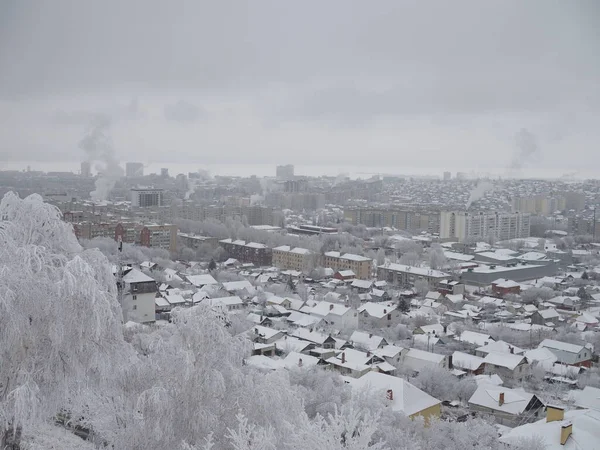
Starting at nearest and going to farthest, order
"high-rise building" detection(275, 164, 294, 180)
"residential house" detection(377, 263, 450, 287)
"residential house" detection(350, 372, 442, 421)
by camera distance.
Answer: "residential house" detection(350, 372, 442, 421) < "residential house" detection(377, 263, 450, 287) < "high-rise building" detection(275, 164, 294, 180)

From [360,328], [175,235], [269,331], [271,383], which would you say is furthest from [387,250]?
[271,383]

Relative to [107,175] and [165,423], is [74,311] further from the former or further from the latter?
[107,175]

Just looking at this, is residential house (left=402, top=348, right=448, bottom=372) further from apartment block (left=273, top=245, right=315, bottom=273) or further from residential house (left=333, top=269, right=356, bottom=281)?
apartment block (left=273, top=245, right=315, bottom=273)

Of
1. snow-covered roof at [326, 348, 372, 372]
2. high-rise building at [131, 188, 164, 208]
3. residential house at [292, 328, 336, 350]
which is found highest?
high-rise building at [131, 188, 164, 208]

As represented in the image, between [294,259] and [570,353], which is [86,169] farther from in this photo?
[570,353]

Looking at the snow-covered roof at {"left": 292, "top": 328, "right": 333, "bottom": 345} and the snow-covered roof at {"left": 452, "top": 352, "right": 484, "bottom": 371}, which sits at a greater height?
the snow-covered roof at {"left": 292, "top": 328, "right": 333, "bottom": 345}

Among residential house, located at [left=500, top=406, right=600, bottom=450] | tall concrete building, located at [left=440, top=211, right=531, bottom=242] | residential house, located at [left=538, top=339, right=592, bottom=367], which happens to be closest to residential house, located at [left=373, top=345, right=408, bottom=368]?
residential house, located at [left=538, top=339, right=592, bottom=367]

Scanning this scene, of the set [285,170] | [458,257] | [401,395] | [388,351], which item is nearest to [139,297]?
[388,351]
